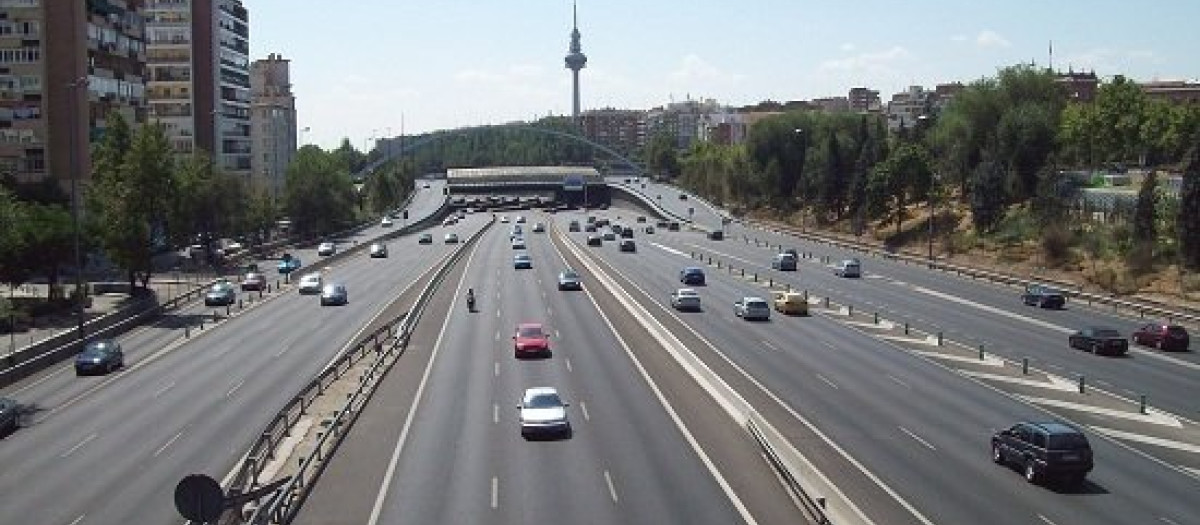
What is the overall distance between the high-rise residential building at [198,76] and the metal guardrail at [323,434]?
305 feet

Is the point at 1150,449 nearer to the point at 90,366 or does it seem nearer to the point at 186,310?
the point at 90,366

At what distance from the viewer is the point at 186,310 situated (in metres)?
68.2

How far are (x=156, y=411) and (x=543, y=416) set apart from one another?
531 inches

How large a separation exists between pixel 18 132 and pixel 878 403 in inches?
2897

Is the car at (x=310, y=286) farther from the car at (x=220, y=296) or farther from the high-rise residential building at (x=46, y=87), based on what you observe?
the high-rise residential building at (x=46, y=87)

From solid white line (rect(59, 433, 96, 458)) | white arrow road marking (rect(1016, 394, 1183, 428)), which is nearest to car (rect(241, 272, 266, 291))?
solid white line (rect(59, 433, 96, 458))

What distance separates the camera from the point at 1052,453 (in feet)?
86.1

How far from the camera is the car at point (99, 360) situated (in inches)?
Answer: 1810

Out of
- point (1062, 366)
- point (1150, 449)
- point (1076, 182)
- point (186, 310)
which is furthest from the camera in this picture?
point (1076, 182)

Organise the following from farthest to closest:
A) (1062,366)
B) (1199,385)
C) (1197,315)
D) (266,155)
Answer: (266,155) < (1197,315) < (1062,366) < (1199,385)

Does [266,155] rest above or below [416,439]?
above

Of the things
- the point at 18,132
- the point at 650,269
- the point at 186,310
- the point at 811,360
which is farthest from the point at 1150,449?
the point at 18,132

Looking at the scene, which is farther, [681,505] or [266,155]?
[266,155]

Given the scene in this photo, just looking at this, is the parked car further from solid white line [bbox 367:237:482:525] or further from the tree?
the tree
